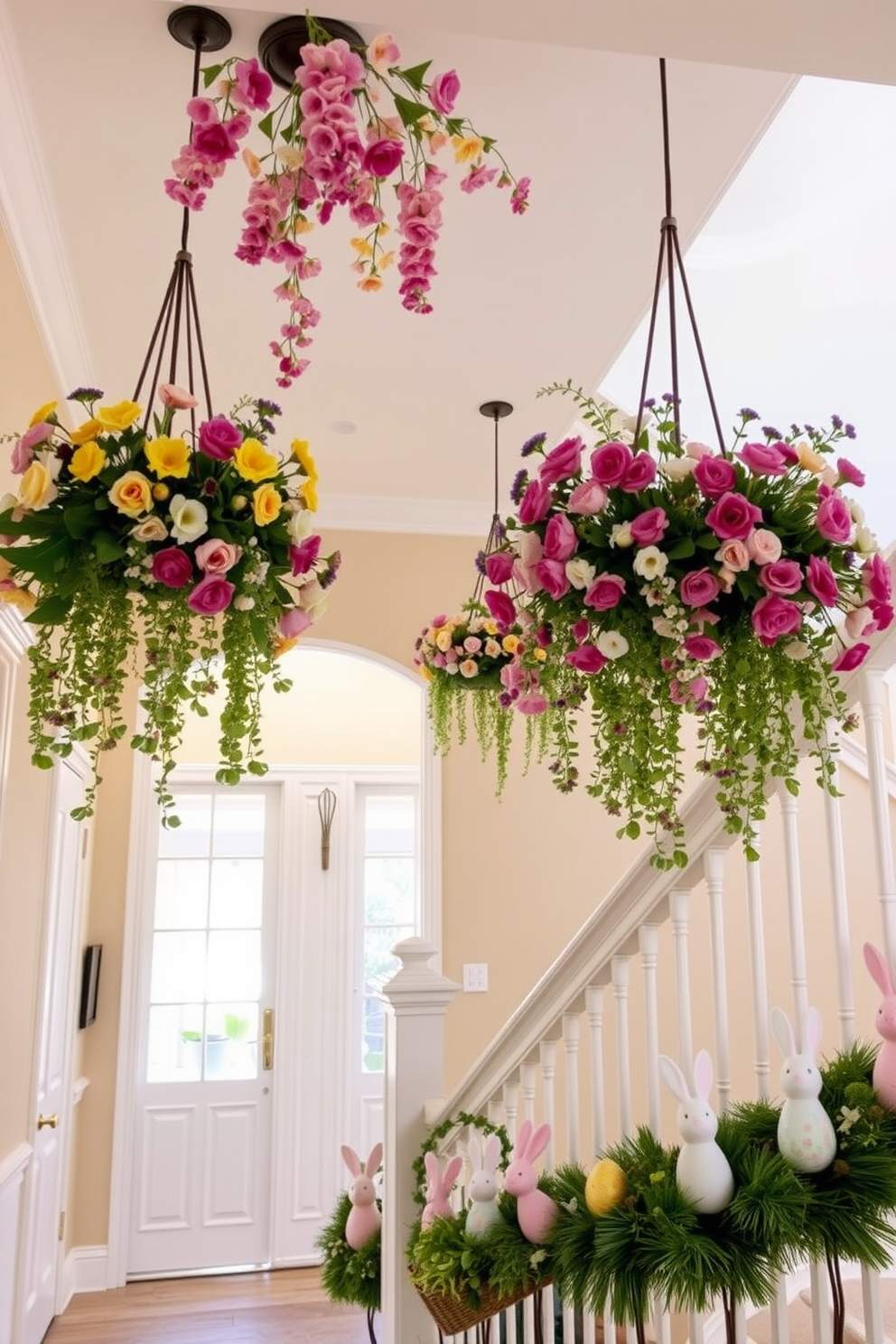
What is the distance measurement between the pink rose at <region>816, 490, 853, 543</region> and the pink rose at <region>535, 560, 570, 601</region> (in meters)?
0.31

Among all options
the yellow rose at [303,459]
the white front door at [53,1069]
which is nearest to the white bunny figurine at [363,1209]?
the white front door at [53,1069]

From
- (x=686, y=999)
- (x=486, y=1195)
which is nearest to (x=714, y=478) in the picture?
(x=686, y=999)

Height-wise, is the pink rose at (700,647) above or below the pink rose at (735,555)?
below

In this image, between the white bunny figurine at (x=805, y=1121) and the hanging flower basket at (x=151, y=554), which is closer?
the white bunny figurine at (x=805, y=1121)

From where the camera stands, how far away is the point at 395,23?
1.52 m

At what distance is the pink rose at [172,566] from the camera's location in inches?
55.4

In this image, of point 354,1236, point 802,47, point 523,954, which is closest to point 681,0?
point 802,47

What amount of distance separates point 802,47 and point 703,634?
3.00 feet

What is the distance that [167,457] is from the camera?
1413 millimetres

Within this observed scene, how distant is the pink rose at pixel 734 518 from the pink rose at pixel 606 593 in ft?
0.43

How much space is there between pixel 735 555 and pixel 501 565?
13.5 inches

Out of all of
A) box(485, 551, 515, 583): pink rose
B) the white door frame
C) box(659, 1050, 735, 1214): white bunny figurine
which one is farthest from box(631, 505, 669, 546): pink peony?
the white door frame

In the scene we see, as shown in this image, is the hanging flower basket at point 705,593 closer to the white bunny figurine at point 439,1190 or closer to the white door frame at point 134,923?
the white bunny figurine at point 439,1190

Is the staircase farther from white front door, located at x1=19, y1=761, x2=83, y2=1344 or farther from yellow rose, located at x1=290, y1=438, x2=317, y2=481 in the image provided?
white front door, located at x1=19, y1=761, x2=83, y2=1344
